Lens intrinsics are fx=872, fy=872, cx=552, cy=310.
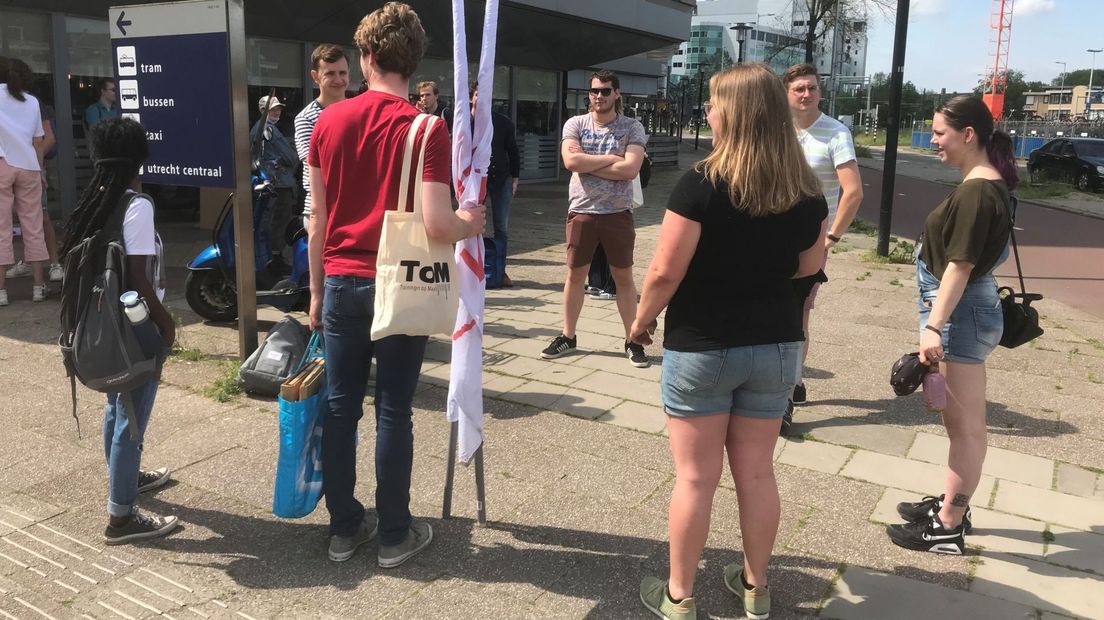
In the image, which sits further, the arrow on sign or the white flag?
the arrow on sign

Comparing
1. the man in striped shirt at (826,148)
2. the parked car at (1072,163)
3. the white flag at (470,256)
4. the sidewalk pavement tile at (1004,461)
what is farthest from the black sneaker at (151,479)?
the parked car at (1072,163)

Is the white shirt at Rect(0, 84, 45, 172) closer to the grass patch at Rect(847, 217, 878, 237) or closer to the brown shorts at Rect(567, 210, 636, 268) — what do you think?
the brown shorts at Rect(567, 210, 636, 268)

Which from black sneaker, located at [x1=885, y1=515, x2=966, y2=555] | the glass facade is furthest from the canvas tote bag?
the glass facade

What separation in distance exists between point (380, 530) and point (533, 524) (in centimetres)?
66

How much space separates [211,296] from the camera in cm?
673

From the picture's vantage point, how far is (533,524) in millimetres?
3545

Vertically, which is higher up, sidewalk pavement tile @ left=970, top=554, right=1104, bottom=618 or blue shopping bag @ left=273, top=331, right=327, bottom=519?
blue shopping bag @ left=273, top=331, right=327, bottom=519

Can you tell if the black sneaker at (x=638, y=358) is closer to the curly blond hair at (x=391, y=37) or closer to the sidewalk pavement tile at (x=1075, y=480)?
the sidewalk pavement tile at (x=1075, y=480)

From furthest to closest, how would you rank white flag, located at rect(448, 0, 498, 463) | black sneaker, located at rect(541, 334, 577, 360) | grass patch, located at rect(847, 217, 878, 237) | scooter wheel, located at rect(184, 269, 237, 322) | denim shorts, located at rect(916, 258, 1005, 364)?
grass patch, located at rect(847, 217, 878, 237), scooter wheel, located at rect(184, 269, 237, 322), black sneaker, located at rect(541, 334, 577, 360), denim shorts, located at rect(916, 258, 1005, 364), white flag, located at rect(448, 0, 498, 463)

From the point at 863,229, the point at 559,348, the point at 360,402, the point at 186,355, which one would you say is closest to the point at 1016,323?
the point at 360,402

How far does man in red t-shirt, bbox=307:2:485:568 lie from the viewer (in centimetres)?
287

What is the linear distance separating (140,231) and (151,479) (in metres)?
1.29

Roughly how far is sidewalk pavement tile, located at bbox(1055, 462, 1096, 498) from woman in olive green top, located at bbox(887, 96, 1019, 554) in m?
0.96

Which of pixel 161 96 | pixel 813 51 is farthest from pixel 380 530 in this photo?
pixel 813 51
